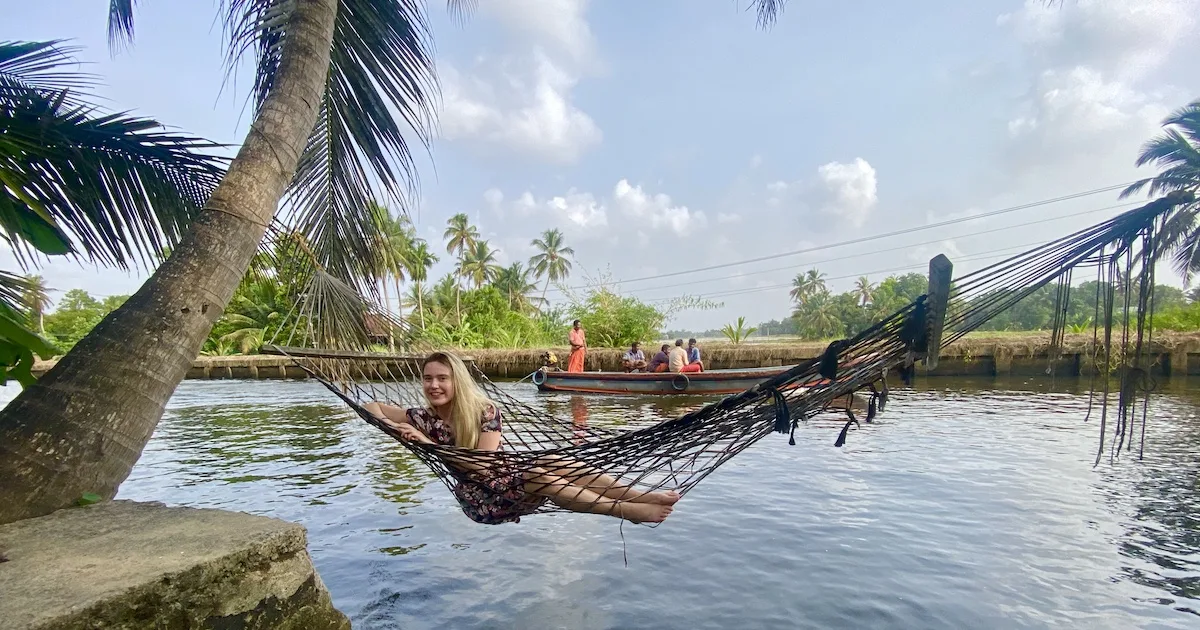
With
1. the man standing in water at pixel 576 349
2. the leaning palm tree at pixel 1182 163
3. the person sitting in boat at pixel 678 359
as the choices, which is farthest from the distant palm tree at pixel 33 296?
the leaning palm tree at pixel 1182 163

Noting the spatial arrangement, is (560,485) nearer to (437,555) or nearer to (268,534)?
(268,534)

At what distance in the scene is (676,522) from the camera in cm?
428

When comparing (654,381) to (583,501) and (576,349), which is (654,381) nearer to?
(576,349)

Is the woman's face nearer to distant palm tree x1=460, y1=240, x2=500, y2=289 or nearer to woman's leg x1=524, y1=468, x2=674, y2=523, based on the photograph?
woman's leg x1=524, y1=468, x2=674, y2=523

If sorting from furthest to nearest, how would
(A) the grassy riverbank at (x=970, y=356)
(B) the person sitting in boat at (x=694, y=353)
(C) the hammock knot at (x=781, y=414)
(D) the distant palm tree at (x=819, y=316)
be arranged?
(D) the distant palm tree at (x=819, y=316)
(A) the grassy riverbank at (x=970, y=356)
(B) the person sitting in boat at (x=694, y=353)
(C) the hammock knot at (x=781, y=414)

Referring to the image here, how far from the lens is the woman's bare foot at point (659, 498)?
265 centimetres

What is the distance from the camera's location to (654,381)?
467 inches

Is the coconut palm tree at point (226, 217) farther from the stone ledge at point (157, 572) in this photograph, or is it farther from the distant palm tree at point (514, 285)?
the distant palm tree at point (514, 285)

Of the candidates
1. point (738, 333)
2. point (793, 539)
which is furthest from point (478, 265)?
point (793, 539)

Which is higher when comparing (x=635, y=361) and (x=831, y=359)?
(x=831, y=359)

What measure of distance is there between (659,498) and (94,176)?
253cm

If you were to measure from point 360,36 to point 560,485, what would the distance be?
2384 millimetres

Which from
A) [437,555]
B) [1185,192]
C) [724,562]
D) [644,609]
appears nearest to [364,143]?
[437,555]

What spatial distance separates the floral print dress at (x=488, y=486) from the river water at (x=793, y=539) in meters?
0.61
